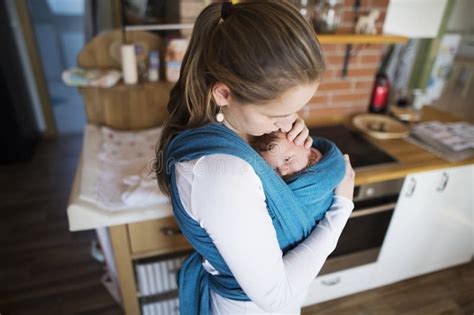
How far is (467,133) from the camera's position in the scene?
5.70ft

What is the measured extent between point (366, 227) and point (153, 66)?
1319 millimetres

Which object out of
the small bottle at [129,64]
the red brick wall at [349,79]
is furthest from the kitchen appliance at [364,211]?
the small bottle at [129,64]

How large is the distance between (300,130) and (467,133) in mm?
1344

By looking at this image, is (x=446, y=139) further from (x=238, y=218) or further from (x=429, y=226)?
(x=238, y=218)

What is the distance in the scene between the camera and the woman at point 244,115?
1.98ft

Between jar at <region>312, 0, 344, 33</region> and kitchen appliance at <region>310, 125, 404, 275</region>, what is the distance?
1.69 feet

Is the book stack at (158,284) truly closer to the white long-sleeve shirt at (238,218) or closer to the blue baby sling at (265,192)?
the blue baby sling at (265,192)

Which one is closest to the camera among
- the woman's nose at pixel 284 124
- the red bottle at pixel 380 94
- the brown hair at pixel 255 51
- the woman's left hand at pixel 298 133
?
the brown hair at pixel 255 51


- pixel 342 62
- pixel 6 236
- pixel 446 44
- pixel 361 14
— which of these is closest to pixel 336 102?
pixel 342 62

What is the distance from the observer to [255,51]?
0.59 metres

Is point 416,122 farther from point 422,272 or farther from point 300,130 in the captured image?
point 300,130

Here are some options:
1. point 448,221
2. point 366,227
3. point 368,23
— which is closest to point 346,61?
point 368,23

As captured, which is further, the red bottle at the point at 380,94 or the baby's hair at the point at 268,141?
the red bottle at the point at 380,94

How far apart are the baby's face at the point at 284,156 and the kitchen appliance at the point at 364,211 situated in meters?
0.68
